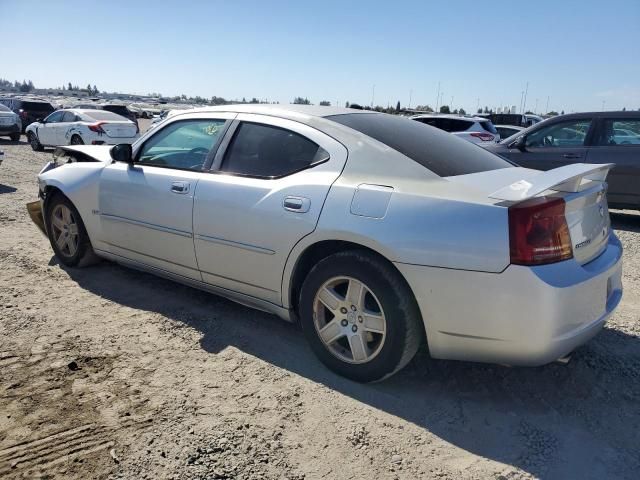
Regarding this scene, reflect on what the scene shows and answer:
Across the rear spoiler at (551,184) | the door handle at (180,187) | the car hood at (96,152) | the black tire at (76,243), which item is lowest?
the black tire at (76,243)

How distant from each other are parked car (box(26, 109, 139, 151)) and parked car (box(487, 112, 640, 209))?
11.0 metres

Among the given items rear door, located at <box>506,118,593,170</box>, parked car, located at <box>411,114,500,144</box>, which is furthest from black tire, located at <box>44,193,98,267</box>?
parked car, located at <box>411,114,500,144</box>

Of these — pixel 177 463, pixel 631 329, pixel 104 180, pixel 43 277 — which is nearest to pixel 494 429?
pixel 177 463

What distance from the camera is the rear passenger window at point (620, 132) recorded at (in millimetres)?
7309

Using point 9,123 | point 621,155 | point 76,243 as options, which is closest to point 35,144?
point 9,123

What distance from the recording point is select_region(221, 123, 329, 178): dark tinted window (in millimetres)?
3217

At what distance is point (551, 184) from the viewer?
250 centimetres

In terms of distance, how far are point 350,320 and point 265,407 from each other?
66 cm

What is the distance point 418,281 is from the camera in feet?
8.60

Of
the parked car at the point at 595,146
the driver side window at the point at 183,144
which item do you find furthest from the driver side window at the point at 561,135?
the driver side window at the point at 183,144

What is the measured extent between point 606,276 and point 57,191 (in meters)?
4.49

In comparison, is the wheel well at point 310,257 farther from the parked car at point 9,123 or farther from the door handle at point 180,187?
the parked car at point 9,123

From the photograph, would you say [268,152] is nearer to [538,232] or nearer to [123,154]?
[123,154]

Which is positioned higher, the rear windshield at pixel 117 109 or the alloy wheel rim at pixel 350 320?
the rear windshield at pixel 117 109
